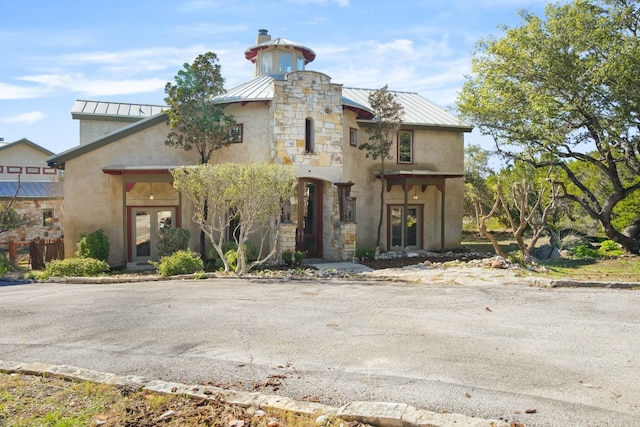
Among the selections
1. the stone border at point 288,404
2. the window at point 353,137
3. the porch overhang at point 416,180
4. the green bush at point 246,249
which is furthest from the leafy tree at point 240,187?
the stone border at point 288,404

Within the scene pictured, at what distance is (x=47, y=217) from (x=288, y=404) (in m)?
28.2

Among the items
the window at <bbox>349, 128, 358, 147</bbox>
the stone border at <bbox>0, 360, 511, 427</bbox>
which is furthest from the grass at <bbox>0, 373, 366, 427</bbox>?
the window at <bbox>349, 128, 358, 147</bbox>

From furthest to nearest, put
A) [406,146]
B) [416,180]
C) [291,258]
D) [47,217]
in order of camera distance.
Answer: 1. [47,217]
2. [406,146]
3. [416,180]
4. [291,258]

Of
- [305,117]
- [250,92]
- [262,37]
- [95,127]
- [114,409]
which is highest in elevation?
[262,37]

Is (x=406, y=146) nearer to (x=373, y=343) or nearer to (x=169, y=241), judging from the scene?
(x=169, y=241)

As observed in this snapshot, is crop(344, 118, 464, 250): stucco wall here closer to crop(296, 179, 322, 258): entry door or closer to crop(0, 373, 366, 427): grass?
crop(296, 179, 322, 258): entry door

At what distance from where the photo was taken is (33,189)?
29.4 m

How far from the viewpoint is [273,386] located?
17.8ft

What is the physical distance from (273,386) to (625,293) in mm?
8980

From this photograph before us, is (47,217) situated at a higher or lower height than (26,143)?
lower

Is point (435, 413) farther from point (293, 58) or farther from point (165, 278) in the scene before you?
point (293, 58)

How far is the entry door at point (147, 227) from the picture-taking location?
18.7 meters

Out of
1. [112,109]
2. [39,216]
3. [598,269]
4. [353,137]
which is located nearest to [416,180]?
[353,137]

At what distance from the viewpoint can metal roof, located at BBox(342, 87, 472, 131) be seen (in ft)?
72.6
